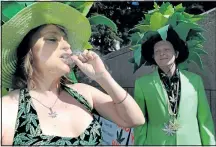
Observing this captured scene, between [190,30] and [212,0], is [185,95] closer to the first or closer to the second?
[190,30]

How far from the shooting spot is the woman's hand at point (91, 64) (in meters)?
1.47

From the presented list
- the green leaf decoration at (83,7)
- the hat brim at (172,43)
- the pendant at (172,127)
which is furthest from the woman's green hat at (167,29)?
the green leaf decoration at (83,7)

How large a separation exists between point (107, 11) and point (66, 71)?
21.6 feet

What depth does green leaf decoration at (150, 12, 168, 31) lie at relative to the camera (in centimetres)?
284

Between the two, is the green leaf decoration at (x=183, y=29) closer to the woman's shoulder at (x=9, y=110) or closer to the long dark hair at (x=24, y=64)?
the long dark hair at (x=24, y=64)

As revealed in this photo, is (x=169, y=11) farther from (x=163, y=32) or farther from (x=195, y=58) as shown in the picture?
(x=195, y=58)

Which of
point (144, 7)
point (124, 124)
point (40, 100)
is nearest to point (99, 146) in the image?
point (124, 124)

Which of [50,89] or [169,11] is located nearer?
[50,89]

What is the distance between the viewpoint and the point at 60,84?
1.60 metres

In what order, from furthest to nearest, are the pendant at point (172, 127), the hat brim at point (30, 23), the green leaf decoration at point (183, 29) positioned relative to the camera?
the green leaf decoration at point (183, 29)
the pendant at point (172, 127)
the hat brim at point (30, 23)

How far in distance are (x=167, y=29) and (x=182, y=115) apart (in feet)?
1.88

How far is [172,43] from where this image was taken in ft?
9.27

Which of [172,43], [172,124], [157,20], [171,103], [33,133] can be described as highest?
[157,20]

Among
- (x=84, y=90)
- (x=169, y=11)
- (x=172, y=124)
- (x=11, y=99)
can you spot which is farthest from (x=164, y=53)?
(x=11, y=99)
